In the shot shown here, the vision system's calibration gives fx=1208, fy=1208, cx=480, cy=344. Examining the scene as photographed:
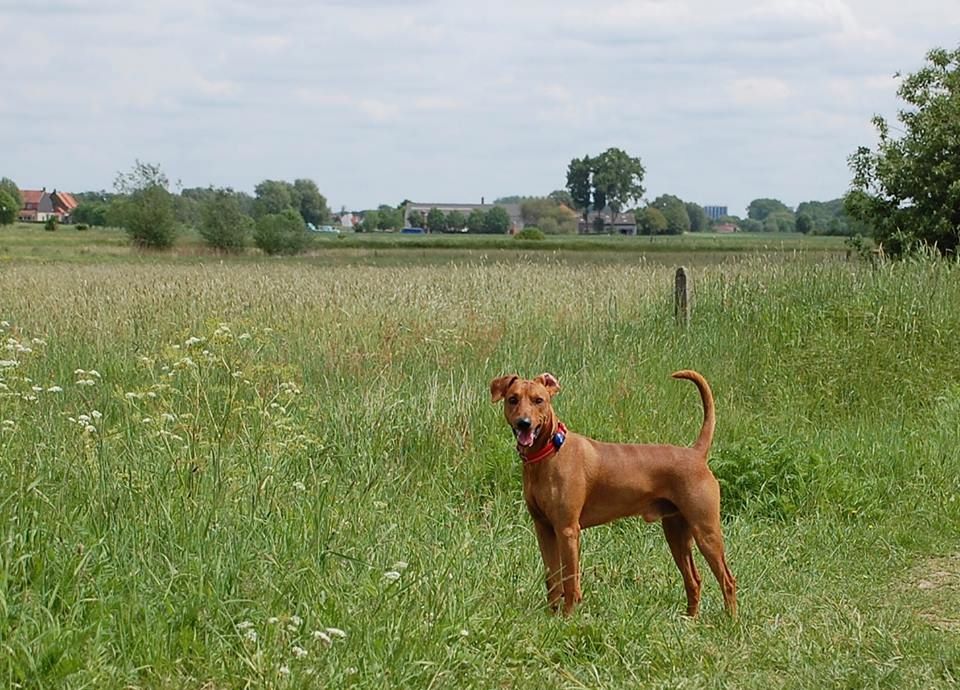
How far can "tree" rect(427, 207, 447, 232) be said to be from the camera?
10191 cm

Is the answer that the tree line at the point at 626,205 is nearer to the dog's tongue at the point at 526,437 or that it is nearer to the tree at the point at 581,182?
the tree at the point at 581,182

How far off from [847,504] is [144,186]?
199 feet

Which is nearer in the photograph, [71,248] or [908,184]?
[908,184]

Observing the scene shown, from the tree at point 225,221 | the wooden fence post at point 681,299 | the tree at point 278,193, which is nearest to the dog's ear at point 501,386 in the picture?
the wooden fence post at point 681,299

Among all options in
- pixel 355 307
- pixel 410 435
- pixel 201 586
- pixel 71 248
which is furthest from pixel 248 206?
pixel 201 586

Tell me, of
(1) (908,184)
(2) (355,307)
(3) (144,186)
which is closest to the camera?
(2) (355,307)

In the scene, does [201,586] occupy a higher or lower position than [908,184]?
lower

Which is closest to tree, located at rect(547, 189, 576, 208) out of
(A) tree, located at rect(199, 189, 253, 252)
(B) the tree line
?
(B) the tree line

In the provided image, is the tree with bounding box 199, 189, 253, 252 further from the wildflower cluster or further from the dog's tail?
the wildflower cluster

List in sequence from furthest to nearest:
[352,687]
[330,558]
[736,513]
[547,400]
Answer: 1. [736,513]
2. [547,400]
3. [330,558]
4. [352,687]

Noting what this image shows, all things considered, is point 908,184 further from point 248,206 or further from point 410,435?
point 248,206

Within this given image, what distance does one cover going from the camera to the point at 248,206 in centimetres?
6650

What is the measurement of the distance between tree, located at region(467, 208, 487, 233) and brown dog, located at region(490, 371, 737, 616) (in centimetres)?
9262

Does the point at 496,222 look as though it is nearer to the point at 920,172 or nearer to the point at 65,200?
the point at 65,200
